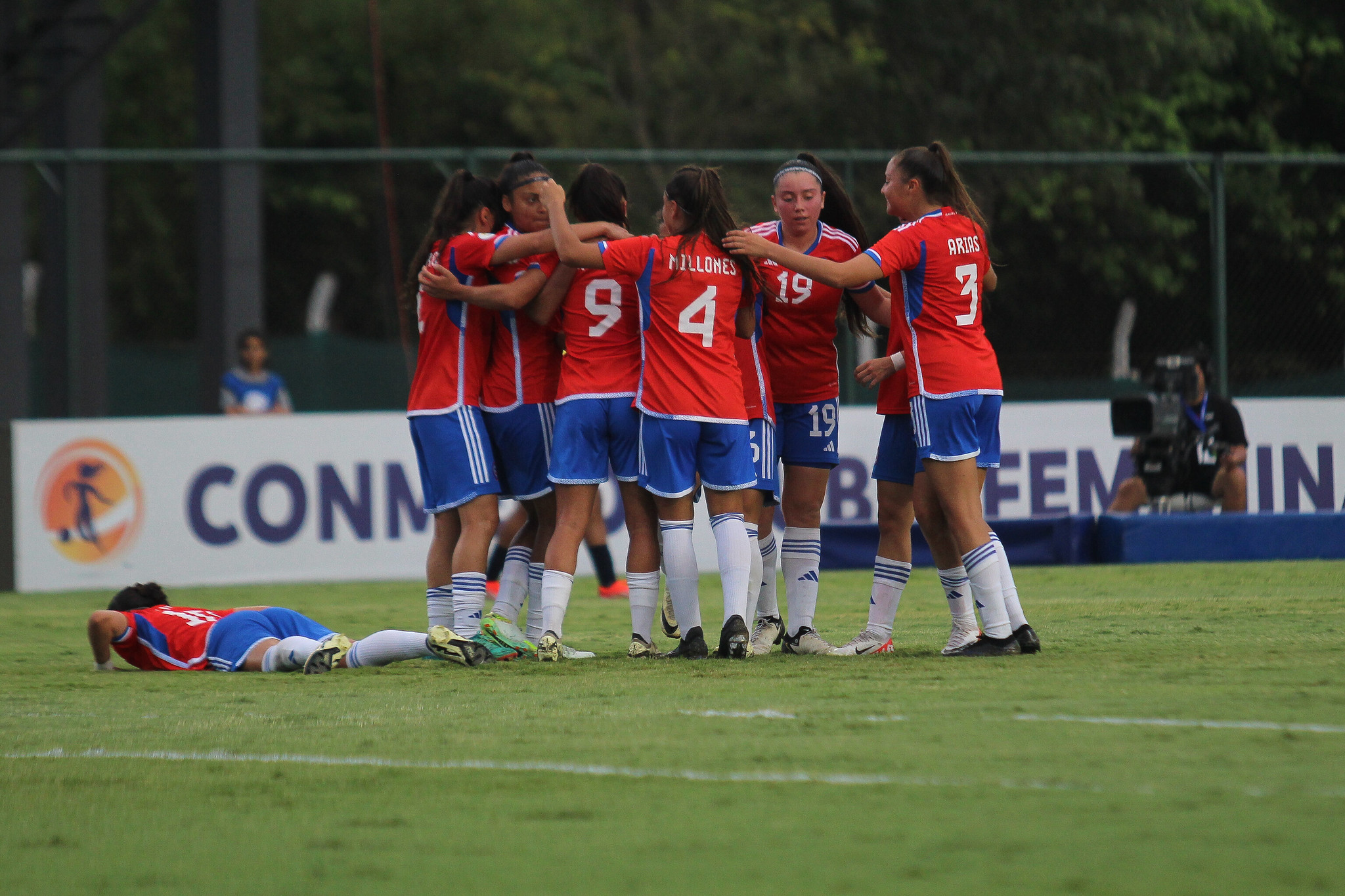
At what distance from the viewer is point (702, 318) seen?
269 inches

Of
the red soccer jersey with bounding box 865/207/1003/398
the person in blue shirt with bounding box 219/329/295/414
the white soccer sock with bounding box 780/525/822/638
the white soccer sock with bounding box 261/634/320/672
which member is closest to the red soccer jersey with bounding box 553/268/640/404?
the white soccer sock with bounding box 780/525/822/638

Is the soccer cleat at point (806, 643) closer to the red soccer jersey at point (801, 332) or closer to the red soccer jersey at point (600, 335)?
the red soccer jersey at point (801, 332)

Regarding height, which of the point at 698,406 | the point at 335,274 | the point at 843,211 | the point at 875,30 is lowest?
the point at 698,406

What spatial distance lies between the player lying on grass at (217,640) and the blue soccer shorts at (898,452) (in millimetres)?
1878

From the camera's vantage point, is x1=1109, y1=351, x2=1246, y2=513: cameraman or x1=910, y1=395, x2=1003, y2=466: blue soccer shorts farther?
x1=1109, y1=351, x2=1246, y2=513: cameraman

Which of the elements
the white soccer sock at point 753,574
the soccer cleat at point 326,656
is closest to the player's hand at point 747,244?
the white soccer sock at point 753,574

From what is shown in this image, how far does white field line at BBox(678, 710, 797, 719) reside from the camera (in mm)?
5301

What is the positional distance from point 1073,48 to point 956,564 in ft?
62.0

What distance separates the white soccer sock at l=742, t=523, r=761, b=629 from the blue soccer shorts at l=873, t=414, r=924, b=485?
60 cm

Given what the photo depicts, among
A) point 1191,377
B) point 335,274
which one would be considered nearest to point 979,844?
point 1191,377

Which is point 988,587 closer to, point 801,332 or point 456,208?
point 801,332

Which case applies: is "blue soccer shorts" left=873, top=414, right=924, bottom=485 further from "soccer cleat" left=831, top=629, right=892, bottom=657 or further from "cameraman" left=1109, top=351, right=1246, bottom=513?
"cameraman" left=1109, top=351, right=1246, bottom=513

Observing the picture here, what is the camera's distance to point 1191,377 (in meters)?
12.5

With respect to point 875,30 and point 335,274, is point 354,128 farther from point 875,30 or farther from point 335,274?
point 875,30
